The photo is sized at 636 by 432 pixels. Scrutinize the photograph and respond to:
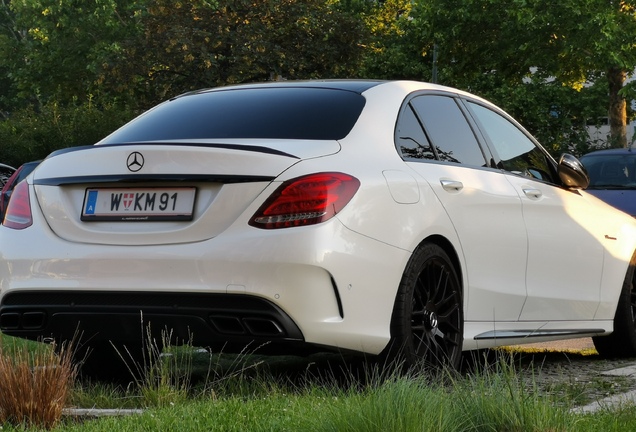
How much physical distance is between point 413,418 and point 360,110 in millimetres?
2511

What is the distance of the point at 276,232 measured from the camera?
5395mm

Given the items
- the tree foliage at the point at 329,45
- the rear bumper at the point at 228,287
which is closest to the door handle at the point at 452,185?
the rear bumper at the point at 228,287

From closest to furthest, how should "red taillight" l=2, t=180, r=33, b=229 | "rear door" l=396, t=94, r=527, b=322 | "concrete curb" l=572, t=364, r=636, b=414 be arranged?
1. "concrete curb" l=572, t=364, r=636, b=414
2. "red taillight" l=2, t=180, r=33, b=229
3. "rear door" l=396, t=94, r=527, b=322

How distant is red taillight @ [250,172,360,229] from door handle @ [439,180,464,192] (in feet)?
3.47

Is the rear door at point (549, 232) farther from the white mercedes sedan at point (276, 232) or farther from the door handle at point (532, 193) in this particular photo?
the white mercedes sedan at point (276, 232)

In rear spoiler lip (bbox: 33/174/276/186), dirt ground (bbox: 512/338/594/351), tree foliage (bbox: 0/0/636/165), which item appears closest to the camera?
rear spoiler lip (bbox: 33/174/276/186)

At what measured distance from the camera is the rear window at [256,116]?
6.12m

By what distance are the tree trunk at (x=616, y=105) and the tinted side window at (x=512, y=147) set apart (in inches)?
1275

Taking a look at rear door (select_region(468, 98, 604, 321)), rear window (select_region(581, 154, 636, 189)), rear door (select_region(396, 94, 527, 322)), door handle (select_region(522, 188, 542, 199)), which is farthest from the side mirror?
rear window (select_region(581, 154, 636, 189))

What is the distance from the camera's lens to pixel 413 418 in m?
4.04

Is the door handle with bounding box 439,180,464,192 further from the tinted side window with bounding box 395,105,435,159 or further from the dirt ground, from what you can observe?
the dirt ground

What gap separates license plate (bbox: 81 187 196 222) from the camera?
560 centimetres

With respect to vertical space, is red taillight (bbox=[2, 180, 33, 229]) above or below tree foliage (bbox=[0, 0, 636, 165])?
above

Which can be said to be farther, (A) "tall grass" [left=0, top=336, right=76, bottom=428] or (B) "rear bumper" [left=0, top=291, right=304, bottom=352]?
(B) "rear bumper" [left=0, top=291, right=304, bottom=352]
